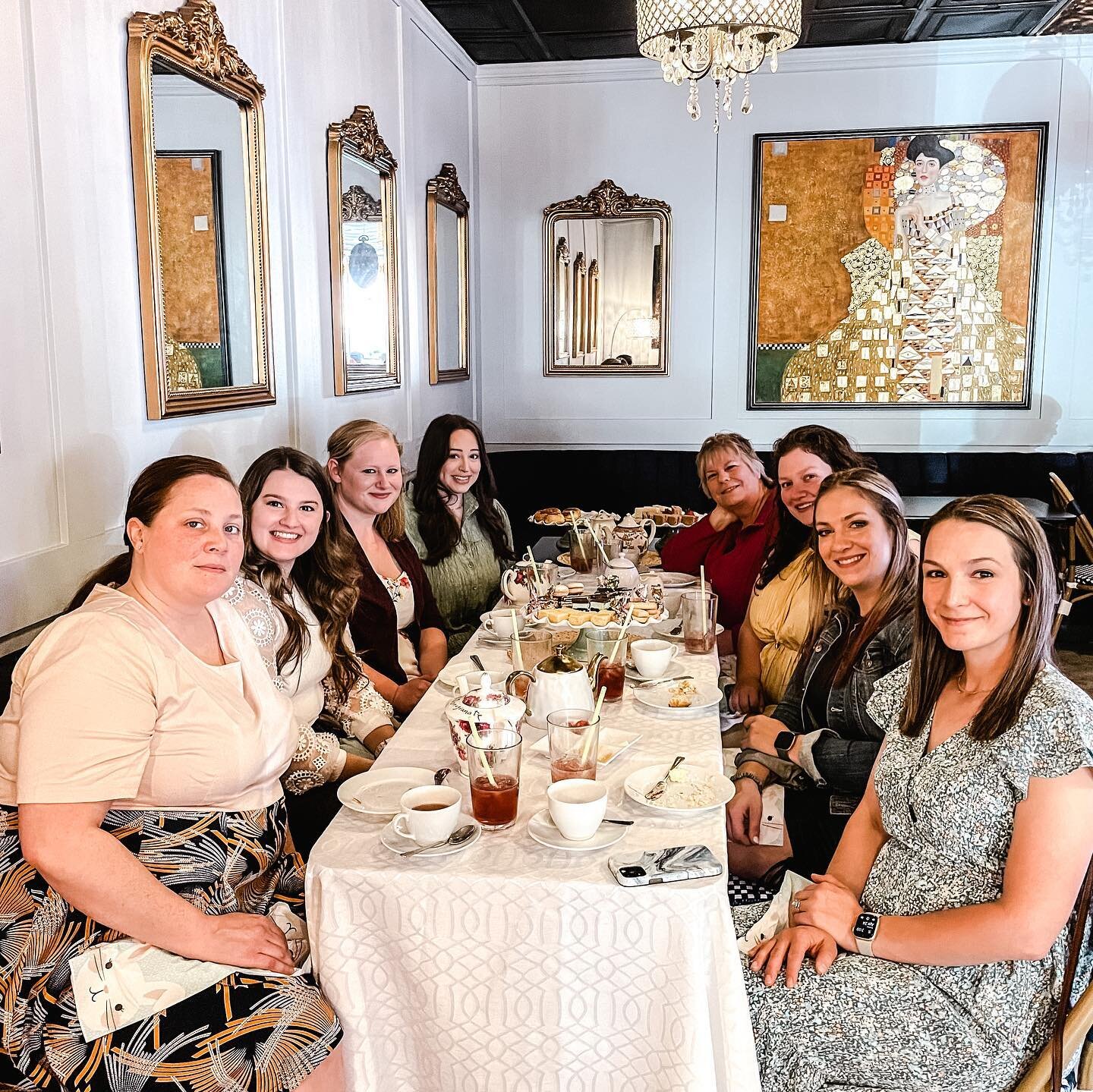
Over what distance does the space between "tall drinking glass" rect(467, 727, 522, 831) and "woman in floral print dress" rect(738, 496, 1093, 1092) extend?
0.45 m

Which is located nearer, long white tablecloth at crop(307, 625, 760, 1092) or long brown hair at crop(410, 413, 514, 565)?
long white tablecloth at crop(307, 625, 760, 1092)

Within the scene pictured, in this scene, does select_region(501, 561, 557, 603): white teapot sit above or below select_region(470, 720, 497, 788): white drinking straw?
below

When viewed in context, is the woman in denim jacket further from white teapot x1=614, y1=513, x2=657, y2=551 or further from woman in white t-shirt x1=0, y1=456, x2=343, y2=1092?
white teapot x1=614, y1=513, x2=657, y2=551

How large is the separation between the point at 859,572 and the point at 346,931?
1.33 m

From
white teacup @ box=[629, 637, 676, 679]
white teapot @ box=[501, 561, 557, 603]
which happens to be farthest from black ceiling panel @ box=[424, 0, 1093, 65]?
white teacup @ box=[629, 637, 676, 679]


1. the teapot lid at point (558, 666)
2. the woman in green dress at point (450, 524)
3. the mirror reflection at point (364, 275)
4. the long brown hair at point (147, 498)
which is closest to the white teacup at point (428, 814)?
the teapot lid at point (558, 666)

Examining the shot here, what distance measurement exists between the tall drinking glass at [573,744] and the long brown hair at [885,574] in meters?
0.80

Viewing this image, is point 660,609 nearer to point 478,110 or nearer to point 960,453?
point 960,453

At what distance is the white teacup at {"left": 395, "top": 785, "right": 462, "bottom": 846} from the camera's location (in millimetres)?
A: 1519

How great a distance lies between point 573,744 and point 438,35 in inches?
177

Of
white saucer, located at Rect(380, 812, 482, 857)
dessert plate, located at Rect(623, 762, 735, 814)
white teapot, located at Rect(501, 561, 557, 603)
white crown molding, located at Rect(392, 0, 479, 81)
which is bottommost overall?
white saucer, located at Rect(380, 812, 482, 857)

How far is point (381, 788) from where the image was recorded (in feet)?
5.71

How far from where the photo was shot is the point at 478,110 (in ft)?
19.6

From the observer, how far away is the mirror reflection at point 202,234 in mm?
2650
